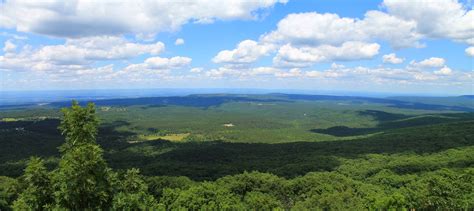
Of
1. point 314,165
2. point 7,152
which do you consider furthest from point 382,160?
point 7,152

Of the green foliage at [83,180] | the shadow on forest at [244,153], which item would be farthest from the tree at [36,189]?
the shadow on forest at [244,153]

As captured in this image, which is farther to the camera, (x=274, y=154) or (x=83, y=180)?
(x=274, y=154)

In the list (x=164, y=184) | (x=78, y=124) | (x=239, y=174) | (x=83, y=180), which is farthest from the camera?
(x=239, y=174)

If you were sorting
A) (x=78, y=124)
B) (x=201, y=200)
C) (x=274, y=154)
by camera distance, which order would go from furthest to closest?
(x=274, y=154) → (x=201, y=200) → (x=78, y=124)

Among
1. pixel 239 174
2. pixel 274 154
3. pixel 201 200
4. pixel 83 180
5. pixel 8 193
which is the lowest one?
pixel 274 154

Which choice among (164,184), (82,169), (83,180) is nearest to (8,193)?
(83,180)

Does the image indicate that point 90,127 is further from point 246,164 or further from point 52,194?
point 246,164

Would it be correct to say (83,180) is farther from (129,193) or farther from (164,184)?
(164,184)
